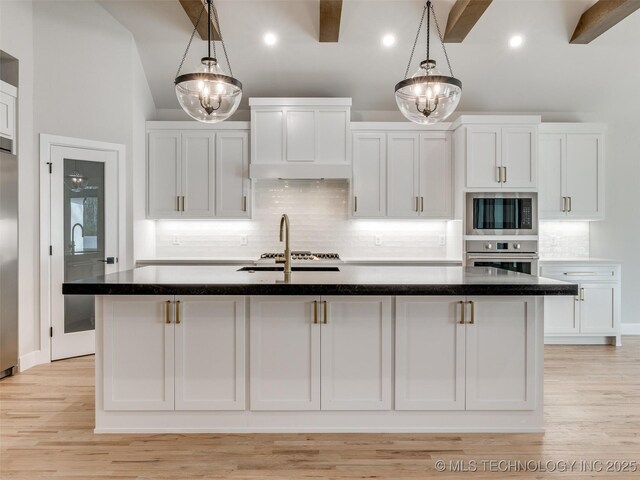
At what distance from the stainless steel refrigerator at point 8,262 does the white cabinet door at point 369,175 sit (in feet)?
11.3

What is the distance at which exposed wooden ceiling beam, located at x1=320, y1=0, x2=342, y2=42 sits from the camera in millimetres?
3941

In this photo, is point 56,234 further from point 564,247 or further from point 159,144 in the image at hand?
point 564,247

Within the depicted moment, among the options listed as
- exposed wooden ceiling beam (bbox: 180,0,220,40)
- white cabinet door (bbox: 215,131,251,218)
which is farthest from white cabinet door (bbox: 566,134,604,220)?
exposed wooden ceiling beam (bbox: 180,0,220,40)

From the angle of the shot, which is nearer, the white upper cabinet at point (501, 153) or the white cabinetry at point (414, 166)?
the white upper cabinet at point (501, 153)

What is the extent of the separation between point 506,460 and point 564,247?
398 cm

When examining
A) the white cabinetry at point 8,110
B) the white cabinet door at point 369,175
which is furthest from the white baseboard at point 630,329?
the white cabinetry at point 8,110

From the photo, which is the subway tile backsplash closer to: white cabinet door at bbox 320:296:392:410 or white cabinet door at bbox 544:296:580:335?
white cabinet door at bbox 544:296:580:335

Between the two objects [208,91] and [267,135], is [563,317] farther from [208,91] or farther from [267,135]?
[208,91]

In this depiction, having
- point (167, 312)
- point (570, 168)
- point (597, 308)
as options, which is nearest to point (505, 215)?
point (570, 168)

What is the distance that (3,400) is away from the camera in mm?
3234

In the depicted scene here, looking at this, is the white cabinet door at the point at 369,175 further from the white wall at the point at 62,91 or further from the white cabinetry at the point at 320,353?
the white cabinetry at the point at 320,353

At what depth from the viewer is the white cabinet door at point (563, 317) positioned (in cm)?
489

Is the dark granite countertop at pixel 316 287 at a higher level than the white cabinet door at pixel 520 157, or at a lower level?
lower

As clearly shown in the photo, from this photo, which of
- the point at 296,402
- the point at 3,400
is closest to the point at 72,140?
the point at 3,400
